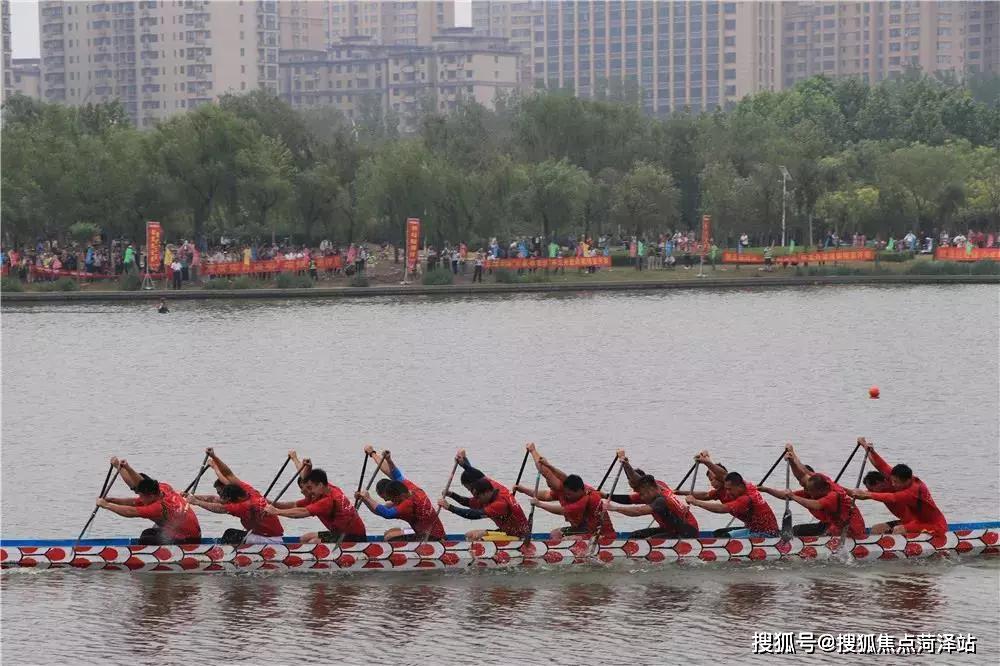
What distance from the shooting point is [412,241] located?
72.7 m

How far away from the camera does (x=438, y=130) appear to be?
316ft

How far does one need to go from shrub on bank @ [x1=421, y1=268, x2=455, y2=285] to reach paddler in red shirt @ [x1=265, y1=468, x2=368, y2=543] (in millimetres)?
50119

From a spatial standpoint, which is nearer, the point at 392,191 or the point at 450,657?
the point at 450,657

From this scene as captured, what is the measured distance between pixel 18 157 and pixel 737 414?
48.2 meters

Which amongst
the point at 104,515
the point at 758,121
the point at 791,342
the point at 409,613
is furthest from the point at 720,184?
the point at 409,613

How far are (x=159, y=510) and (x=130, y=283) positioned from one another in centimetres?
5070

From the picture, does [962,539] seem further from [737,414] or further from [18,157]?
[18,157]

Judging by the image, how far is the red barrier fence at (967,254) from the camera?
76.5 metres

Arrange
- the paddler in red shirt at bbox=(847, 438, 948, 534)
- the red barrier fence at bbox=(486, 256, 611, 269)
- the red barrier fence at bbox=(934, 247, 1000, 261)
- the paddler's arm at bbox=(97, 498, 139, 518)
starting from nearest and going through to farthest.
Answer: the paddler's arm at bbox=(97, 498, 139, 518)
the paddler in red shirt at bbox=(847, 438, 948, 534)
the red barrier fence at bbox=(486, 256, 611, 269)
the red barrier fence at bbox=(934, 247, 1000, 261)

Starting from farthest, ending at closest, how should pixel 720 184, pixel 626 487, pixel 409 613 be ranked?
pixel 720 184 < pixel 626 487 < pixel 409 613

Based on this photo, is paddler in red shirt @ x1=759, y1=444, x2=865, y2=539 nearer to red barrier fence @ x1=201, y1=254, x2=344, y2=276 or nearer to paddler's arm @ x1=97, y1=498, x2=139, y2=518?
paddler's arm @ x1=97, y1=498, x2=139, y2=518

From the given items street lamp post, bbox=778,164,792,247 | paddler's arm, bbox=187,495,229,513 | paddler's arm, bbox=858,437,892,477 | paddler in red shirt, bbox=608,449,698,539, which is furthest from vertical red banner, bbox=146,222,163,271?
paddler's arm, bbox=858,437,892,477

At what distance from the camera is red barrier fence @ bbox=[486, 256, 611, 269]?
7481 centimetres

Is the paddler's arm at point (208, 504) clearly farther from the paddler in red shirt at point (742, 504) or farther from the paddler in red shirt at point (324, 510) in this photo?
the paddler in red shirt at point (742, 504)
